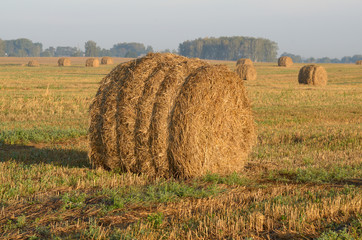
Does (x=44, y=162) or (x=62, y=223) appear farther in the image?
(x=44, y=162)

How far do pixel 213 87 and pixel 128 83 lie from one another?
5.27ft

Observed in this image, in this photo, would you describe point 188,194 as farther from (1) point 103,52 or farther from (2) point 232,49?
(1) point 103,52

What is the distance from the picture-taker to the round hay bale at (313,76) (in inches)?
1328

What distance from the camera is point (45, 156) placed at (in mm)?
10188

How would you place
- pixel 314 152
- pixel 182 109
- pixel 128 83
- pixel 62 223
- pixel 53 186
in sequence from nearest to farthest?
pixel 62 223 < pixel 53 186 < pixel 182 109 < pixel 128 83 < pixel 314 152

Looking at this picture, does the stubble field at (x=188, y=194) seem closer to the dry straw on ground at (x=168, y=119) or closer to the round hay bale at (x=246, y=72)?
the dry straw on ground at (x=168, y=119)

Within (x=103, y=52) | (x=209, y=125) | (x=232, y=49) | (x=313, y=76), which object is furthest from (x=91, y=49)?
(x=209, y=125)

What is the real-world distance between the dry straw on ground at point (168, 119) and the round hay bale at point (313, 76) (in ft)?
86.0

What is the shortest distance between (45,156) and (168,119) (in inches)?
142

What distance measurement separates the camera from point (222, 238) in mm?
5176

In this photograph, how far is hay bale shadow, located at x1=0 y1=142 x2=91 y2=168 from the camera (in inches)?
374

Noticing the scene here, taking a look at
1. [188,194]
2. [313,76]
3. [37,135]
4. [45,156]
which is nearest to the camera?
[188,194]

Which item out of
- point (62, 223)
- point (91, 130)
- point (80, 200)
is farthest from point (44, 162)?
point (62, 223)

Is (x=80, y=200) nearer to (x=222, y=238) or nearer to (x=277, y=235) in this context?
(x=222, y=238)
